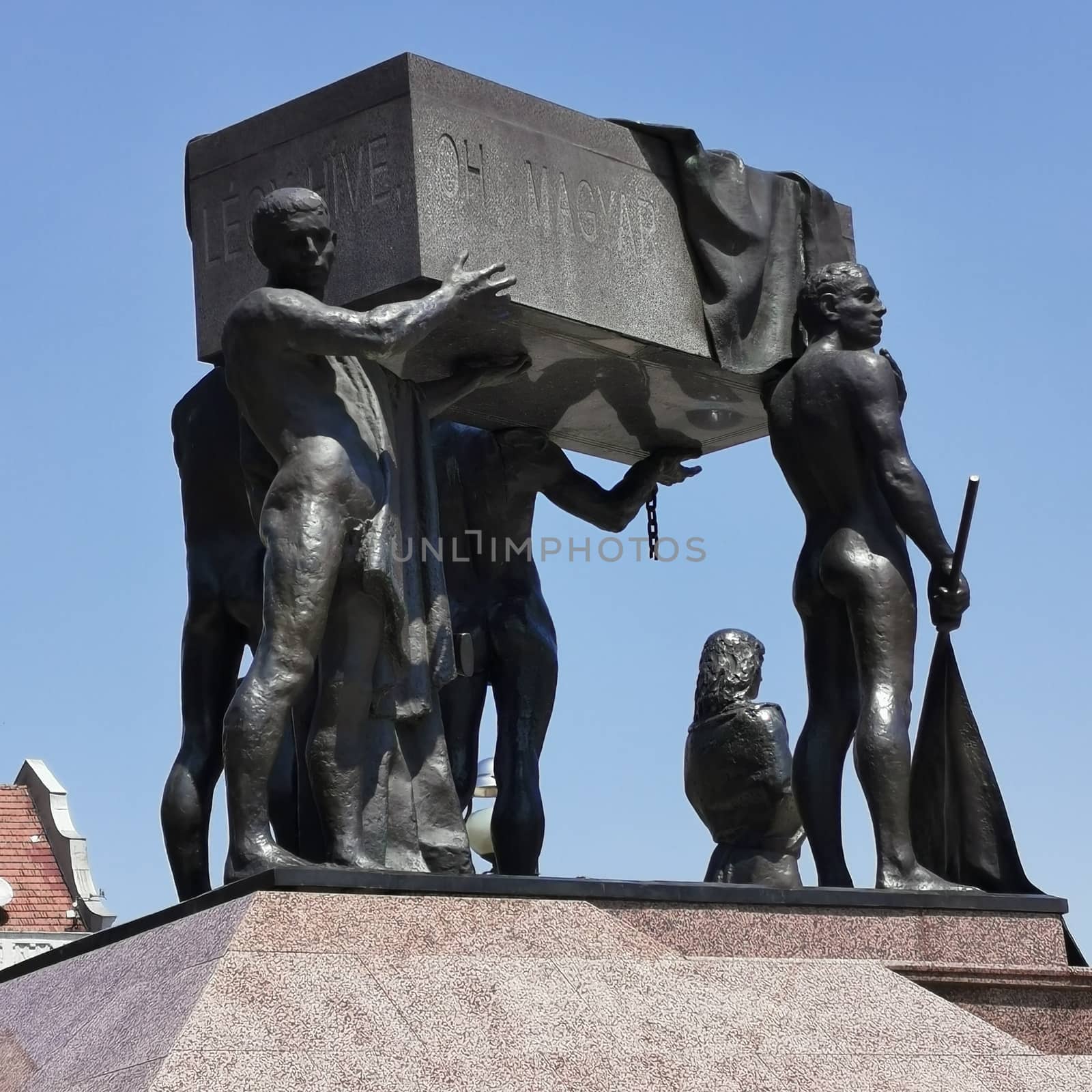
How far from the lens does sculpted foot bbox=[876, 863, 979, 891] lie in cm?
1195

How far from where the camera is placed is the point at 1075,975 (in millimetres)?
11633

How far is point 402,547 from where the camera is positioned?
11172 mm

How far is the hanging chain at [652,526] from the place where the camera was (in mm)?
13758

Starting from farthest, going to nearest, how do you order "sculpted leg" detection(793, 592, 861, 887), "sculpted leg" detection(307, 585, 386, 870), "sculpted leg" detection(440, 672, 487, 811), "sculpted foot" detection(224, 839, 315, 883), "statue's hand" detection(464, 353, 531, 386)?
"sculpted leg" detection(440, 672, 487, 811)
"sculpted leg" detection(793, 592, 861, 887)
"statue's hand" detection(464, 353, 531, 386)
"sculpted leg" detection(307, 585, 386, 870)
"sculpted foot" detection(224, 839, 315, 883)

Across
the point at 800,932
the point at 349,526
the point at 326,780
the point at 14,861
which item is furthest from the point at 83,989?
the point at 14,861

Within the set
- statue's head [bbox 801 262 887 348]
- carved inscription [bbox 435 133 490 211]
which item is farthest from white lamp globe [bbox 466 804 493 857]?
carved inscription [bbox 435 133 490 211]

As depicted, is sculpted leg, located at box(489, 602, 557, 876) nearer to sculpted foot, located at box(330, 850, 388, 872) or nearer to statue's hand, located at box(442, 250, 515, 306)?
sculpted foot, located at box(330, 850, 388, 872)

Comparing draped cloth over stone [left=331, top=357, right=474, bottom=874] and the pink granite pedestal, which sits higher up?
draped cloth over stone [left=331, top=357, right=474, bottom=874]

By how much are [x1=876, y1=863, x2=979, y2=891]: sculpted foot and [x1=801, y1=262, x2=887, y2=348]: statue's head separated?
248 centimetres

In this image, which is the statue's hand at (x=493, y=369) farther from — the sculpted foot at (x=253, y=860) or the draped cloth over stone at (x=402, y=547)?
the sculpted foot at (x=253, y=860)

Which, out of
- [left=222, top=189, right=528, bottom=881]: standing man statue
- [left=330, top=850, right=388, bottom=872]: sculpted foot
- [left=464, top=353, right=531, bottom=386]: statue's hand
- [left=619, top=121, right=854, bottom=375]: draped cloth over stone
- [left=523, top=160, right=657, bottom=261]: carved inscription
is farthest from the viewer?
[left=619, top=121, right=854, bottom=375]: draped cloth over stone

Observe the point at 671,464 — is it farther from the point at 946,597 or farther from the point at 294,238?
the point at 294,238

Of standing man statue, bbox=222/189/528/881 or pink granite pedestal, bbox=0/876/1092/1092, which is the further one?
standing man statue, bbox=222/189/528/881

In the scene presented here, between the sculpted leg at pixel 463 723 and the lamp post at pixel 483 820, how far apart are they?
0.14m
